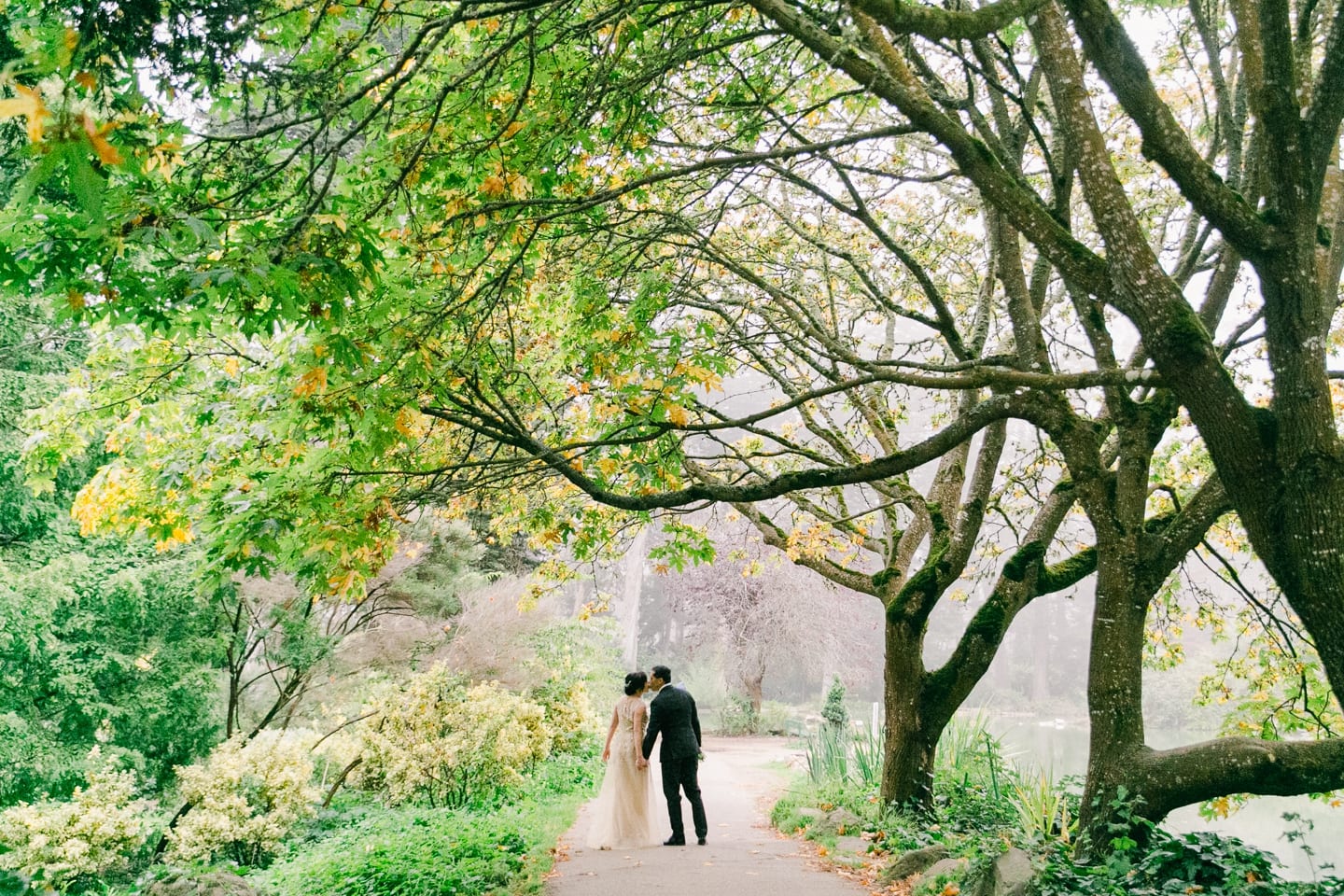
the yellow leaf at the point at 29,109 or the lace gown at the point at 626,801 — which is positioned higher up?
the yellow leaf at the point at 29,109

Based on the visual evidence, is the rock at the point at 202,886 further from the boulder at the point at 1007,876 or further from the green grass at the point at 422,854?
the boulder at the point at 1007,876

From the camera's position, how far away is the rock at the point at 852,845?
7.19m

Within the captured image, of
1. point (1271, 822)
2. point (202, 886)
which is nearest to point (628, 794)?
point (202, 886)

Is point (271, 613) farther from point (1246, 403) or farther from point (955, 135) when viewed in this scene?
point (1246, 403)

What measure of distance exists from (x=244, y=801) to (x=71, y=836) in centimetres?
133

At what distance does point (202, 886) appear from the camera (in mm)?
5055

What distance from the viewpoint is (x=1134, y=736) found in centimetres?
499

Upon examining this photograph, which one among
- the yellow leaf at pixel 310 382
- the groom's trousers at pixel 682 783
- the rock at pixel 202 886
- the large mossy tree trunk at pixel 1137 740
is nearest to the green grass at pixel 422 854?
the rock at pixel 202 886

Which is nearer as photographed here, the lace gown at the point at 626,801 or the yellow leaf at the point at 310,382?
the yellow leaf at the point at 310,382

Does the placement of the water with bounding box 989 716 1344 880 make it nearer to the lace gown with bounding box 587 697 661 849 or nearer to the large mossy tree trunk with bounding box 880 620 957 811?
the large mossy tree trunk with bounding box 880 620 957 811

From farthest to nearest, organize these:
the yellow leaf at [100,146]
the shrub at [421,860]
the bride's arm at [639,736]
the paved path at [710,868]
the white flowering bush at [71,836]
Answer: the bride's arm at [639,736] < the white flowering bush at [71,836] < the paved path at [710,868] < the shrub at [421,860] < the yellow leaf at [100,146]

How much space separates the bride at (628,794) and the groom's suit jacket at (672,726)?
0.23 meters

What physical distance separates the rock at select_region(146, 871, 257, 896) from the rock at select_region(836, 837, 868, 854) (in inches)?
192

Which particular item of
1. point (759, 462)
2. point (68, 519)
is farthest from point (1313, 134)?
point (68, 519)
